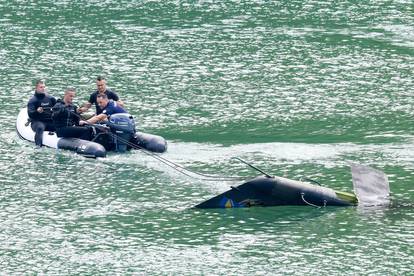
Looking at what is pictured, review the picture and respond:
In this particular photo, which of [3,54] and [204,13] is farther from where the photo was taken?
[204,13]

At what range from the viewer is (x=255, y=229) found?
38375 mm

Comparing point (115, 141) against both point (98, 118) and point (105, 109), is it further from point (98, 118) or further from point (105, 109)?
point (105, 109)

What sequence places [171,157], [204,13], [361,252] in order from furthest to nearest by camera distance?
[204,13], [171,157], [361,252]

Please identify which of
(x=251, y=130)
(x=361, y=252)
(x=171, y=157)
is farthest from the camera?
(x=251, y=130)

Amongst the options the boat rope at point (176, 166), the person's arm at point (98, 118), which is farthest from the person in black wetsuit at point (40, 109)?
the boat rope at point (176, 166)

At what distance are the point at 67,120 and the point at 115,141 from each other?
198 cm

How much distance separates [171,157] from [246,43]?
750 inches

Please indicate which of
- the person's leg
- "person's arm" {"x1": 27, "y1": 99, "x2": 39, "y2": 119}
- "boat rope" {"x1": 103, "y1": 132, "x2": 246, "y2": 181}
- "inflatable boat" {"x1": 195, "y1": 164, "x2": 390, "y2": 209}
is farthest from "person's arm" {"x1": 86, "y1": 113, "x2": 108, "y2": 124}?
"inflatable boat" {"x1": 195, "y1": 164, "x2": 390, "y2": 209}

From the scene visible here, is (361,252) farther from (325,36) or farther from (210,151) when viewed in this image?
(325,36)

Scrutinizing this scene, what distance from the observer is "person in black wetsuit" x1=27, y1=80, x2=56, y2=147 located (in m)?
47.0

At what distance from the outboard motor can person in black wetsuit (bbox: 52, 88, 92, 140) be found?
1073mm

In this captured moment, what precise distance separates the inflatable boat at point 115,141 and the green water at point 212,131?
44 cm

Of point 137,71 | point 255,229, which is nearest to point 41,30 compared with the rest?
point 137,71

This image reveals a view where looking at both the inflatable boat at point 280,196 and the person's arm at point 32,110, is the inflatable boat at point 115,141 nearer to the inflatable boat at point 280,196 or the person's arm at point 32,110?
the person's arm at point 32,110
